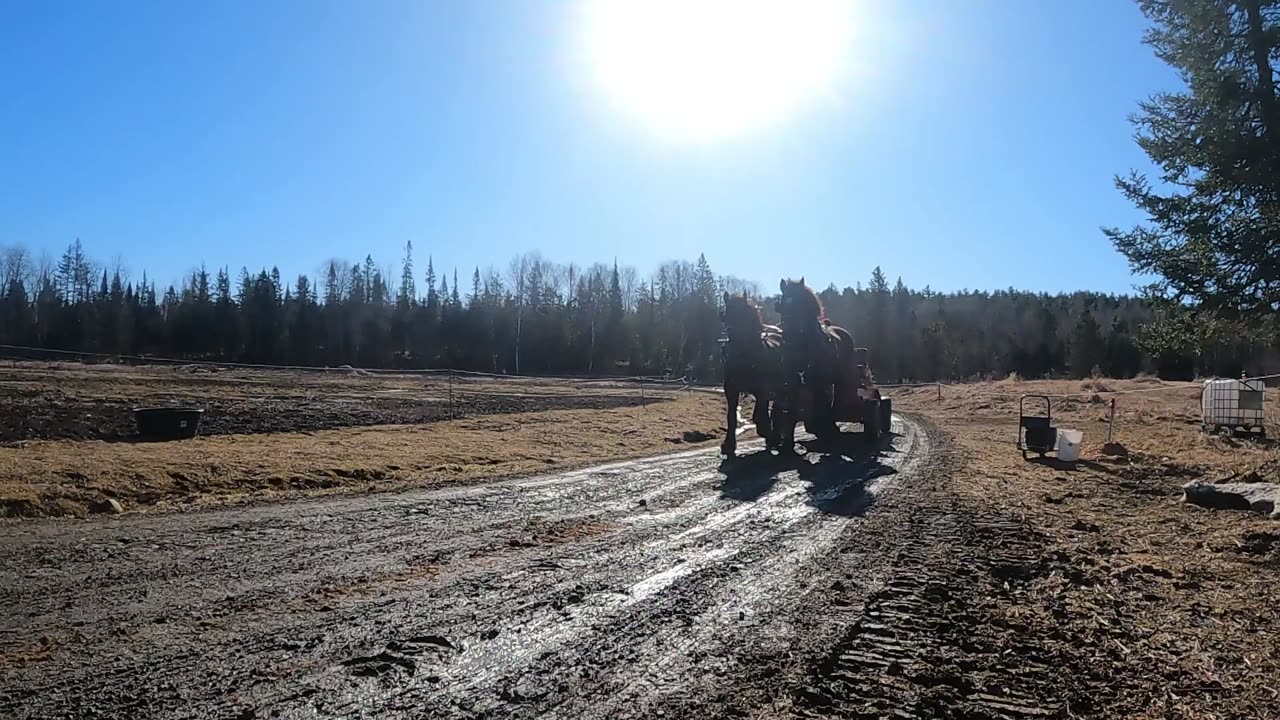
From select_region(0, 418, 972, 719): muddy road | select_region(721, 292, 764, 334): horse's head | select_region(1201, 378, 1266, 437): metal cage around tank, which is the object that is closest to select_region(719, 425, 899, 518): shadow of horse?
select_region(0, 418, 972, 719): muddy road

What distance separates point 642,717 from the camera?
3.26 metres

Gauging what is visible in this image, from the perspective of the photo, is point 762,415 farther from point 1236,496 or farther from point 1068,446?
point 1236,496

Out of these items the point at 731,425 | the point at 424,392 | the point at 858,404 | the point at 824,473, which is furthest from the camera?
the point at 424,392

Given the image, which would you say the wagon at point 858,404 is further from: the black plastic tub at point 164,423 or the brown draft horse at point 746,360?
the black plastic tub at point 164,423

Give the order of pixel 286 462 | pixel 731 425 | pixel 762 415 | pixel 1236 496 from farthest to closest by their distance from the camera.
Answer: pixel 762 415
pixel 731 425
pixel 286 462
pixel 1236 496

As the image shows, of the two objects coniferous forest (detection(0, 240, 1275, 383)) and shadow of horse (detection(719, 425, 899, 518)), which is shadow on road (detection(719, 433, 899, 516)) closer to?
shadow of horse (detection(719, 425, 899, 518))

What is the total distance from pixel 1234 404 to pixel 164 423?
2574 centimetres

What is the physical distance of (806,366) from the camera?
14633mm

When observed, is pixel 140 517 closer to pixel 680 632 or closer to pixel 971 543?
pixel 680 632

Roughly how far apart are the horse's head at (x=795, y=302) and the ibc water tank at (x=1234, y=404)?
41.9ft

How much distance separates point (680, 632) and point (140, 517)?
6.07 m

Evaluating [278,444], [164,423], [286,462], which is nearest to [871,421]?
[286,462]

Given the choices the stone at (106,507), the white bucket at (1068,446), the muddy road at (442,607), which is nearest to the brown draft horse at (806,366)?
the white bucket at (1068,446)

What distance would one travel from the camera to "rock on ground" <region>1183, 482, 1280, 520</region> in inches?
333
